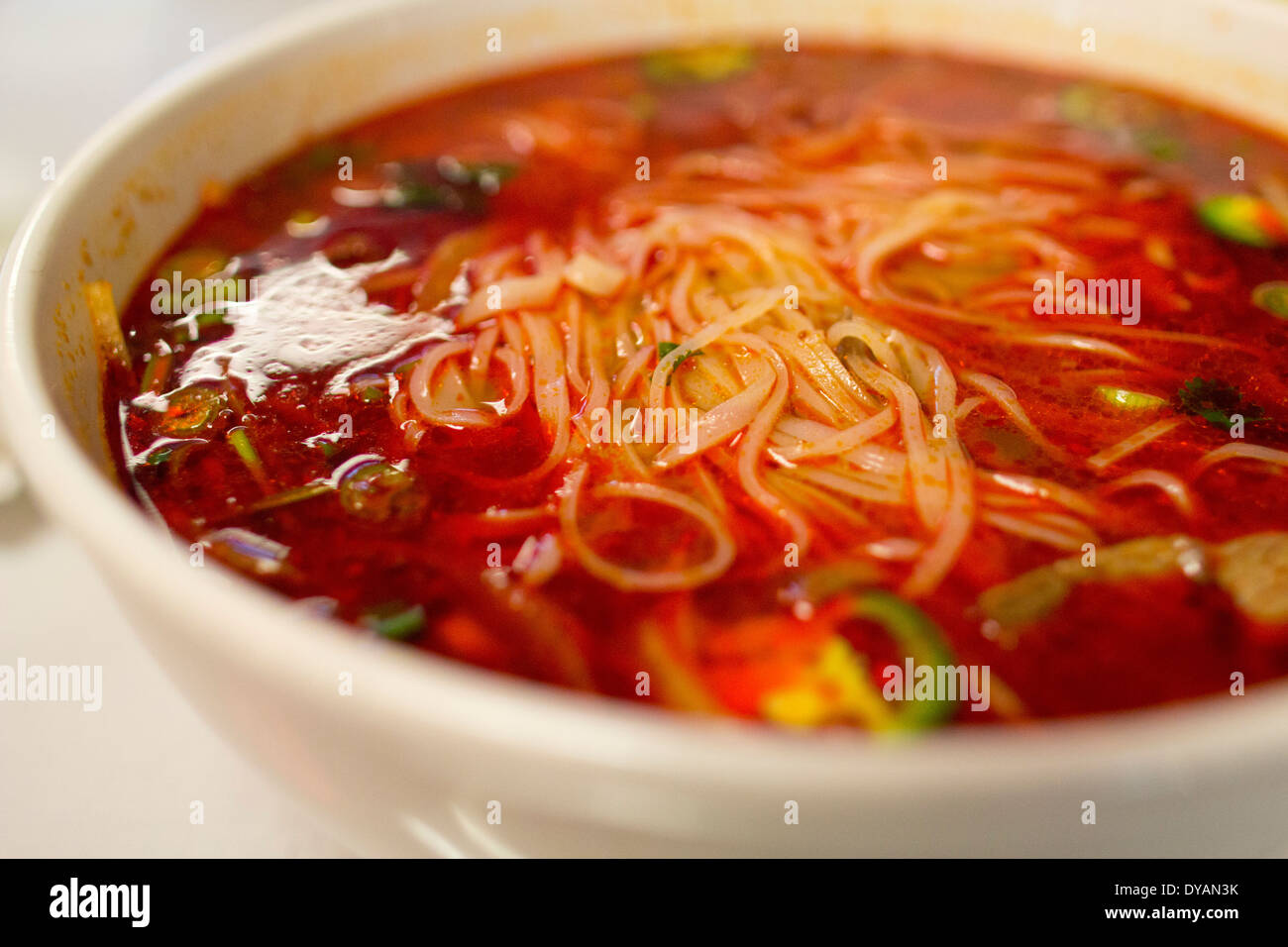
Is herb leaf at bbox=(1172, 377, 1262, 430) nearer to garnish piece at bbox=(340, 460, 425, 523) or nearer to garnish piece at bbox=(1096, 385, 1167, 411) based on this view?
garnish piece at bbox=(1096, 385, 1167, 411)

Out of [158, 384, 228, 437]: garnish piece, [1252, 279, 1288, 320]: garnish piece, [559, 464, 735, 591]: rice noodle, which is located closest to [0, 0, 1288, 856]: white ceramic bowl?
[158, 384, 228, 437]: garnish piece

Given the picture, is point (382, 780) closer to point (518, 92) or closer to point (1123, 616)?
point (1123, 616)

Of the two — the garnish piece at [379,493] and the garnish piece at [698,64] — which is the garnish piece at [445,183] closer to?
the garnish piece at [698,64]

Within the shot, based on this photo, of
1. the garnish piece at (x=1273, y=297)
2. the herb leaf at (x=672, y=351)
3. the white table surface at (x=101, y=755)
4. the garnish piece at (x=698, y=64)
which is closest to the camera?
the white table surface at (x=101, y=755)

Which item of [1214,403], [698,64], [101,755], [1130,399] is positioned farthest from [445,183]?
[1214,403]


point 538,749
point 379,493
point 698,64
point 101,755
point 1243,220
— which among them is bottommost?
point 101,755

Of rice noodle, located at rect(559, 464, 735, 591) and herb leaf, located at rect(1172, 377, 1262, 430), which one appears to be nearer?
rice noodle, located at rect(559, 464, 735, 591)

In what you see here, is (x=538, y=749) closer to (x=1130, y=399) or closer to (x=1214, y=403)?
(x=1130, y=399)

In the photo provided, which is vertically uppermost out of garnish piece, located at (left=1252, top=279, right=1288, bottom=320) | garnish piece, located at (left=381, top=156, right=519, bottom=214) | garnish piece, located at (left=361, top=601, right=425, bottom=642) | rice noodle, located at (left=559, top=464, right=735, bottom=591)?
garnish piece, located at (left=381, top=156, right=519, bottom=214)

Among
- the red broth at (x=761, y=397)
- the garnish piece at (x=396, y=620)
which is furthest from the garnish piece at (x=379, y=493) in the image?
the garnish piece at (x=396, y=620)
